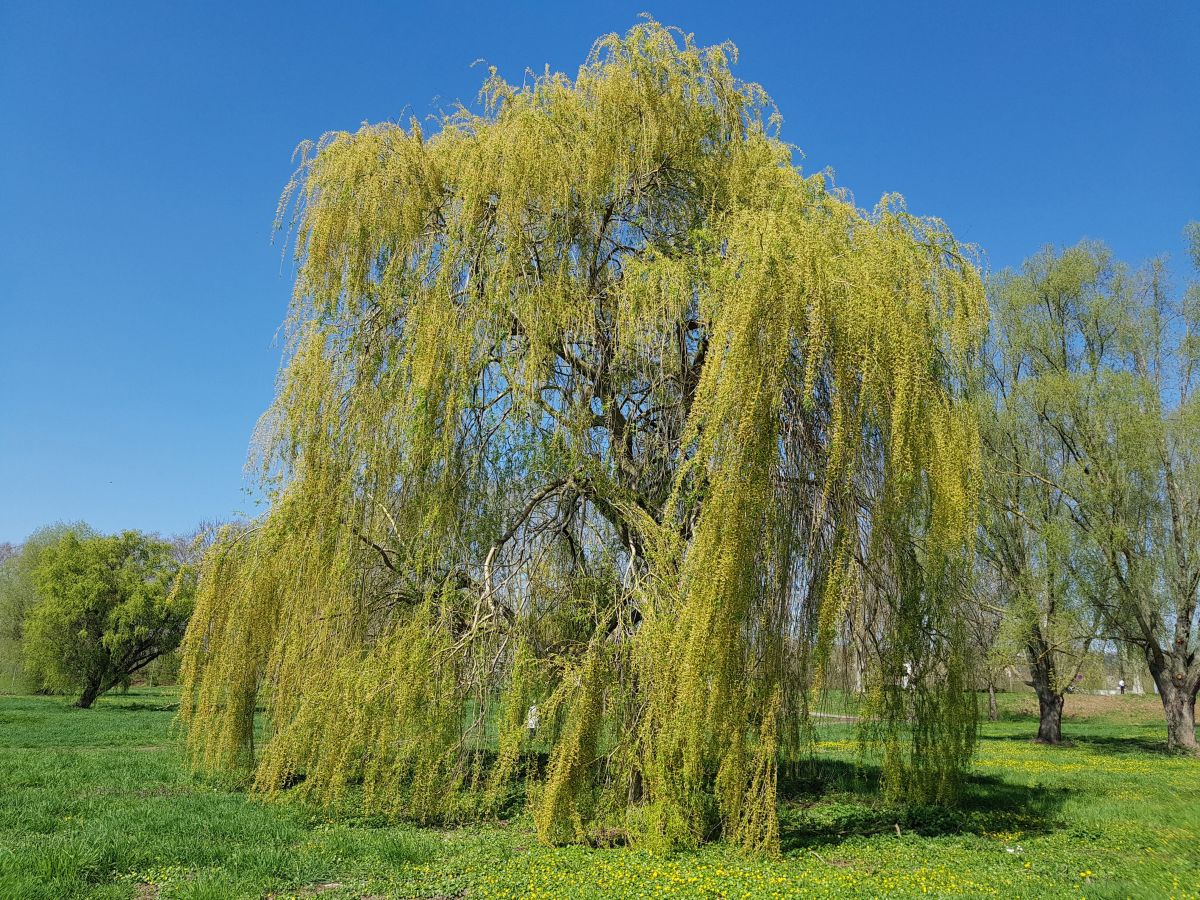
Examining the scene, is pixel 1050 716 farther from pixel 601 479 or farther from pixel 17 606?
pixel 17 606

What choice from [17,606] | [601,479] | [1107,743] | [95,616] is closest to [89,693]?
[95,616]

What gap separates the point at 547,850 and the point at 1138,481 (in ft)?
60.1

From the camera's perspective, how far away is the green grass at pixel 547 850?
18.7 ft

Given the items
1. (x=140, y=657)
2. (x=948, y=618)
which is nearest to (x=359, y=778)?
(x=948, y=618)

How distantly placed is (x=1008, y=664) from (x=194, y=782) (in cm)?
1798

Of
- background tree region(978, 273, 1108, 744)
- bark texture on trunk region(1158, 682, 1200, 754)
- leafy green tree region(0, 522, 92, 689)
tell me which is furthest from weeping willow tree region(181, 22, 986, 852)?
leafy green tree region(0, 522, 92, 689)

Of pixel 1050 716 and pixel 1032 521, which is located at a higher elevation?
pixel 1032 521

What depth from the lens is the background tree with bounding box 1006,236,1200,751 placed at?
18812 millimetres

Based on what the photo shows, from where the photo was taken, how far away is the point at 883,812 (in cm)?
894

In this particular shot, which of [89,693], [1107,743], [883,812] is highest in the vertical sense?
[883,812]

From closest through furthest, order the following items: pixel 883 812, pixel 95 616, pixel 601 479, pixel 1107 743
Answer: pixel 601 479 < pixel 883 812 < pixel 1107 743 < pixel 95 616

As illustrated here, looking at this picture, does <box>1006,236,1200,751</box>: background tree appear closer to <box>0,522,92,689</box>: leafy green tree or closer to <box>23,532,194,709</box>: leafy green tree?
<box>23,532,194,709</box>: leafy green tree

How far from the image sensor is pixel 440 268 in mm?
8922

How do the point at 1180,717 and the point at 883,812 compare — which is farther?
the point at 1180,717
